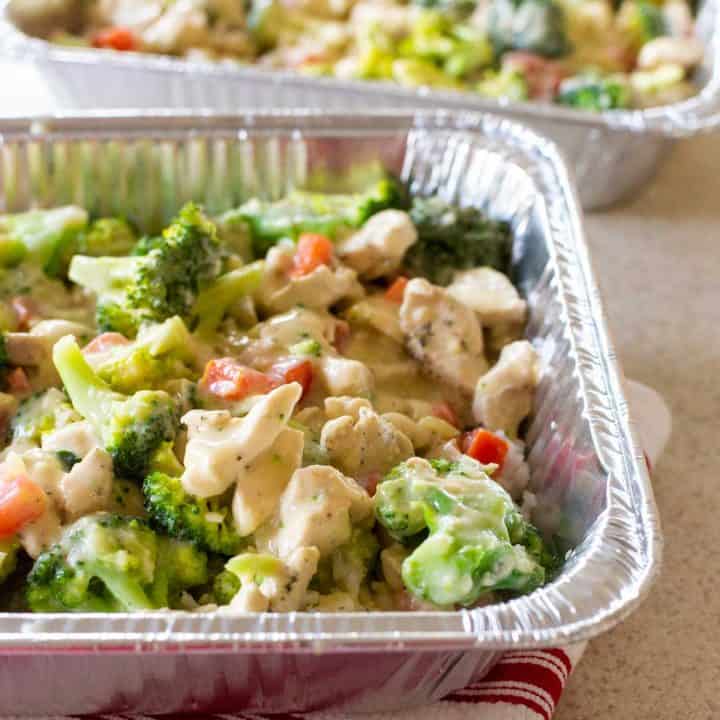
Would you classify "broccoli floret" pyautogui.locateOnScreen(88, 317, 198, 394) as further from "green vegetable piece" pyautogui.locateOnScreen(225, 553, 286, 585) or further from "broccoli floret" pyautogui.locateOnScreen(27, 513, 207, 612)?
"green vegetable piece" pyautogui.locateOnScreen(225, 553, 286, 585)

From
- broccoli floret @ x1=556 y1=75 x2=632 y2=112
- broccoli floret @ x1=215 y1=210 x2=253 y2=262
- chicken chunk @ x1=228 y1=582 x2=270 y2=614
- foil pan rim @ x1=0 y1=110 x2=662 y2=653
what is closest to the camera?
Result: foil pan rim @ x1=0 y1=110 x2=662 y2=653

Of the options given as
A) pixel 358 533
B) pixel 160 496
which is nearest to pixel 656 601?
pixel 358 533

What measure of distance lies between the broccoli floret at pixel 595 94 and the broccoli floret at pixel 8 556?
5.68 feet

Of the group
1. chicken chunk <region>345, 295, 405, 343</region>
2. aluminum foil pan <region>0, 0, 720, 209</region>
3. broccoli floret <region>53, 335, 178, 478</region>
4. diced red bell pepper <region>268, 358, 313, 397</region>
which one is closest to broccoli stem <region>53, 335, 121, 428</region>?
broccoli floret <region>53, 335, 178, 478</region>

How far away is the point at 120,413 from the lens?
1479 millimetres

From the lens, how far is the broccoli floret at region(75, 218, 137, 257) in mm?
1979

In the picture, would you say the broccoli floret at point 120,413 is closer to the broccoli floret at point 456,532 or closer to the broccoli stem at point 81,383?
the broccoli stem at point 81,383

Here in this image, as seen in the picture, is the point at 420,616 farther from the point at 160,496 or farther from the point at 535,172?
the point at 535,172

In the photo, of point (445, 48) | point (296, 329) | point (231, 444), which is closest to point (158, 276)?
point (296, 329)

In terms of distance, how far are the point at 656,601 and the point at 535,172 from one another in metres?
0.78

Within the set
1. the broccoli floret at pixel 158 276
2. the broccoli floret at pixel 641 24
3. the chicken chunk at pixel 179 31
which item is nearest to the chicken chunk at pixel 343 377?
the broccoli floret at pixel 158 276

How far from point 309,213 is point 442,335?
0.40 metres

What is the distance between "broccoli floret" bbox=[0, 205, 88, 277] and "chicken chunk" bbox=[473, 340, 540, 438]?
0.77 metres

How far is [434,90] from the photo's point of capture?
2.44 metres
